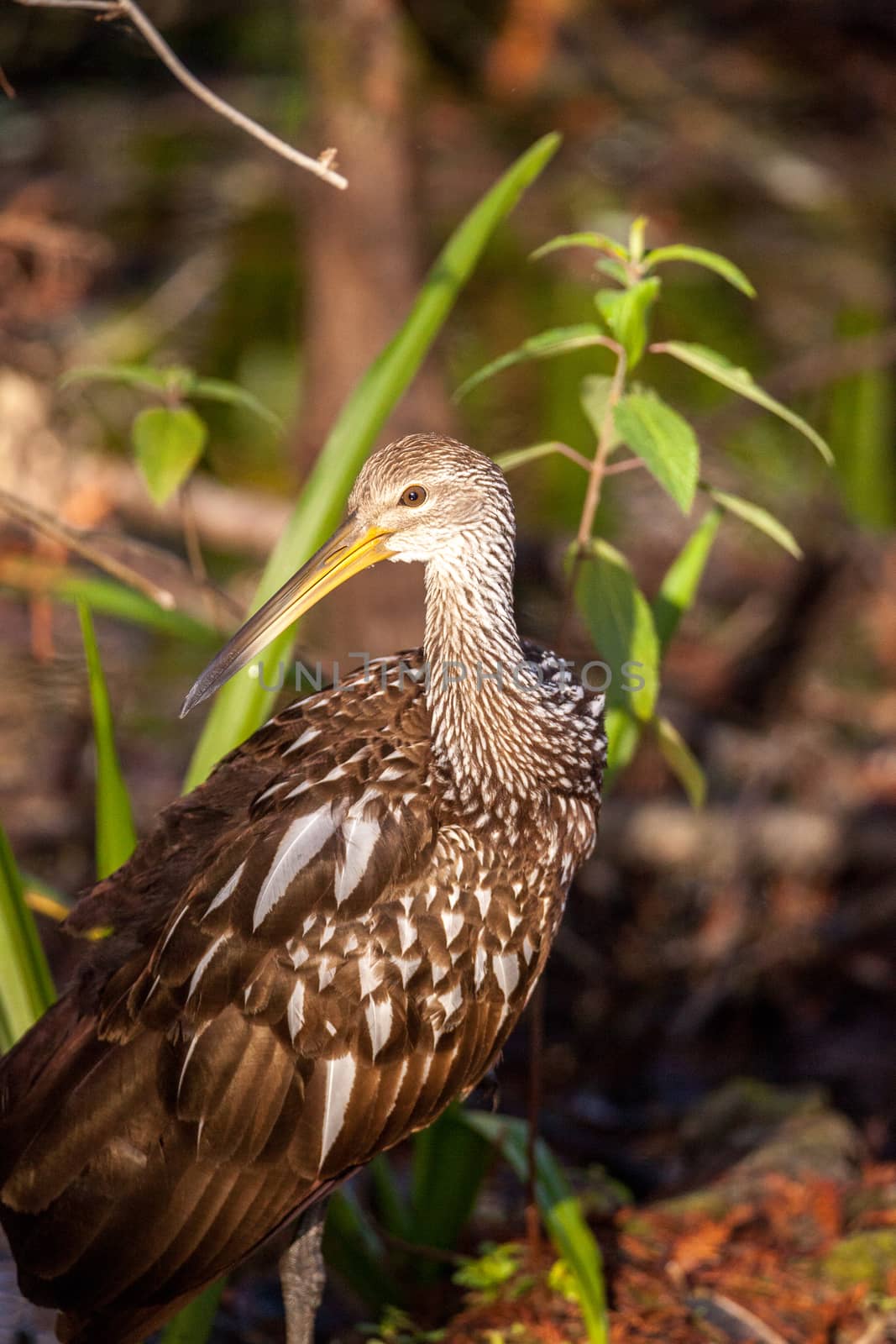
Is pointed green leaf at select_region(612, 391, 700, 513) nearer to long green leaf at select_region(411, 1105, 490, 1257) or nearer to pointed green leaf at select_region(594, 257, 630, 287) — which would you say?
pointed green leaf at select_region(594, 257, 630, 287)

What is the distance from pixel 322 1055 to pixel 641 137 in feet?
29.4

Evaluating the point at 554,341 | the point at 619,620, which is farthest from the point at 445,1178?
the point at 554,341

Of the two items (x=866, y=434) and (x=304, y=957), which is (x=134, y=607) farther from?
(x=866, y=434)

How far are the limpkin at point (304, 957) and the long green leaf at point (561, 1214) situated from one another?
17.2 inches

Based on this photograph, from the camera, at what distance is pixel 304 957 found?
9.32 ft

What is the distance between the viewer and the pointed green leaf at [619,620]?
10.0ft

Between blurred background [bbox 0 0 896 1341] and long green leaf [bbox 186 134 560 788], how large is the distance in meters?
0.35

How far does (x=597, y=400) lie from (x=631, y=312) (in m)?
0.29

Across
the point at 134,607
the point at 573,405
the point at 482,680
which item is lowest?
the point at 482,680

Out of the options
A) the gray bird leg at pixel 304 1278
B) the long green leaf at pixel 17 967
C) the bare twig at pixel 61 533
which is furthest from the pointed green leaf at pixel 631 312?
the gray bird leg at pixel 304 1278

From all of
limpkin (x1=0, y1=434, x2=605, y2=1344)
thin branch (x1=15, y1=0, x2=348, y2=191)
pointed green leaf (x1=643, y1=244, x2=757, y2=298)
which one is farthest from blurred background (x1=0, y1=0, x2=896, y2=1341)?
pointed green leaf (x1=643, y1=244, x2=757, y2=298)

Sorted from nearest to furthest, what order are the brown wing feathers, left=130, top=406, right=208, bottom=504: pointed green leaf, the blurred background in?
1. the brown wing feathers
2. left=130, top=406, right=208, bottom=504: pointed green leaf
3. the blurred background

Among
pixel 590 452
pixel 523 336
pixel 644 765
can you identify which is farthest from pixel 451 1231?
pixel 523 336

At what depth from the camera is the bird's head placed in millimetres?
2986
